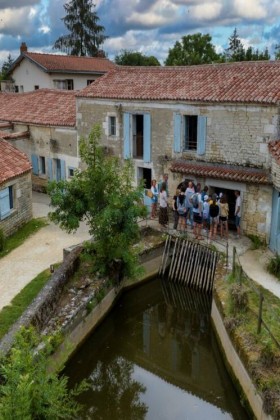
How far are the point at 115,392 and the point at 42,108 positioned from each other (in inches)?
726

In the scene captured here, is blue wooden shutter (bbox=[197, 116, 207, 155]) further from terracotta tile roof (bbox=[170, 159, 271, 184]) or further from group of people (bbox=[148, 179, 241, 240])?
group of people (bbox=[148, 179, 241, 240])

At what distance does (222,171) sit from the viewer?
1709 centimetres

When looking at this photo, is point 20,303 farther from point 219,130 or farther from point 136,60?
point 136,60

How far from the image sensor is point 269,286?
44.4 feet

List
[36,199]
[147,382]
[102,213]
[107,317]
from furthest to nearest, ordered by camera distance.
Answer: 1. [36,199]
2. [107,317]
3. [102,213]
4. [147,382]

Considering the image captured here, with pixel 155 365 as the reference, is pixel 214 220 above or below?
above

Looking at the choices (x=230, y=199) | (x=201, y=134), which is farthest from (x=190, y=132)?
(x=230, y=199)

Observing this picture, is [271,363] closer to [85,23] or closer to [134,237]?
[134,237]

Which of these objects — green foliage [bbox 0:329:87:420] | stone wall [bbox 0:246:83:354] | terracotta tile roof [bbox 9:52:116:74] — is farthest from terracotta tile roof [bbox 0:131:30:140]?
green foliage [bbox 0:329:87:420]

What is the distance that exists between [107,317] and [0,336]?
4011 millimetres

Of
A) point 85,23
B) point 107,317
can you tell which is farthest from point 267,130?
point 85,23

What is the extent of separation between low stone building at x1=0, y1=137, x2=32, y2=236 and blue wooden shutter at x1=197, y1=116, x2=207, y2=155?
734 centimetres

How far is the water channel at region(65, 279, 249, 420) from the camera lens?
10.7 metres

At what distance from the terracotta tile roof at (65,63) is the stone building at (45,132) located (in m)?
8.69
